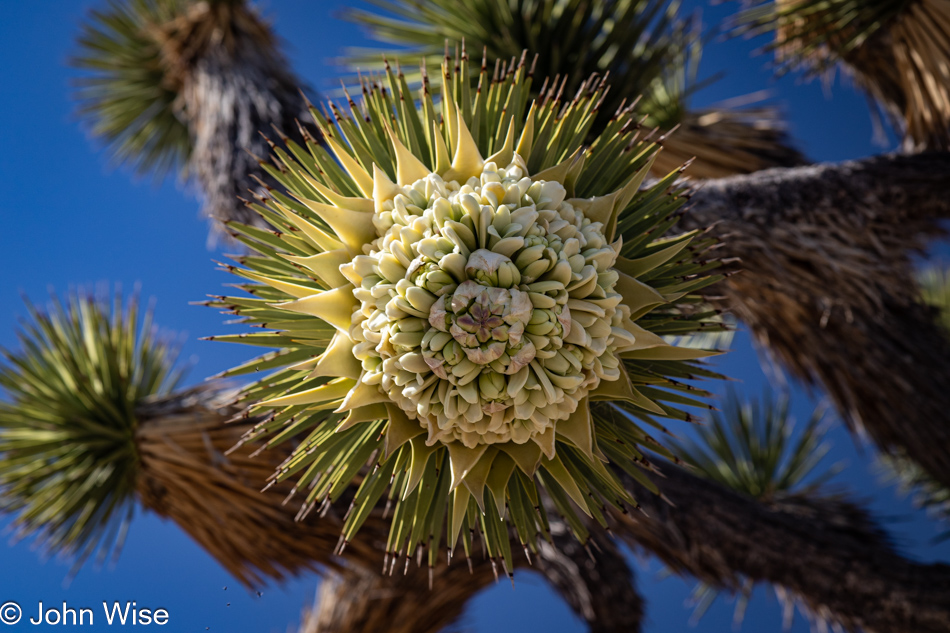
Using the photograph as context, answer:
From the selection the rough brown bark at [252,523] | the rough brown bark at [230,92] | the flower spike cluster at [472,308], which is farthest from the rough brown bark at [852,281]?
the rough brown bark at [230,92]

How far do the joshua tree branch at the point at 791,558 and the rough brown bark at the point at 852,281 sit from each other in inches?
18.9

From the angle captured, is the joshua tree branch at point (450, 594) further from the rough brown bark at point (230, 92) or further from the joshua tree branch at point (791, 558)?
the rough brown bark at point (230, 92)

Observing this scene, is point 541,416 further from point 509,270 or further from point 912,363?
point 912,363

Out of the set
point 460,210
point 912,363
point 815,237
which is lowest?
point 912,363

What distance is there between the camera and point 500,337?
4.32 feet

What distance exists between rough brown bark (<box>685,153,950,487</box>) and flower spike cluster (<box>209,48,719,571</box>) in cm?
82

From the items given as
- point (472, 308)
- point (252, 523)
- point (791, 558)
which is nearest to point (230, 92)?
point (252, 523)

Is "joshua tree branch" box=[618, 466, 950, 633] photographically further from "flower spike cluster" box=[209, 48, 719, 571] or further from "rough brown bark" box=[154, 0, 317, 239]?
"rough brown bark" box=[154, 0, 317, 239]

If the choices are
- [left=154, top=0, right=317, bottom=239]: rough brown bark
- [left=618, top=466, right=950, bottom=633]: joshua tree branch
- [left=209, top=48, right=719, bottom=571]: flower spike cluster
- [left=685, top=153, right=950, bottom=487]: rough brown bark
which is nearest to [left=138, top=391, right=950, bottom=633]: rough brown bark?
[left=618, top=466, right=950, bottom=633]: joshua tree branch

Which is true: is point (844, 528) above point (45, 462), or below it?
below

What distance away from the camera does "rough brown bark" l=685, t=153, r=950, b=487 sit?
2492 millimetres

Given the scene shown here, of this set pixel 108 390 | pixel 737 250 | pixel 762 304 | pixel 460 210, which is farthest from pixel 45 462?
pixel 762 304

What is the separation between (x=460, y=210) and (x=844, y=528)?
2821 mm

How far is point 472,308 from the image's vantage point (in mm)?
1314
